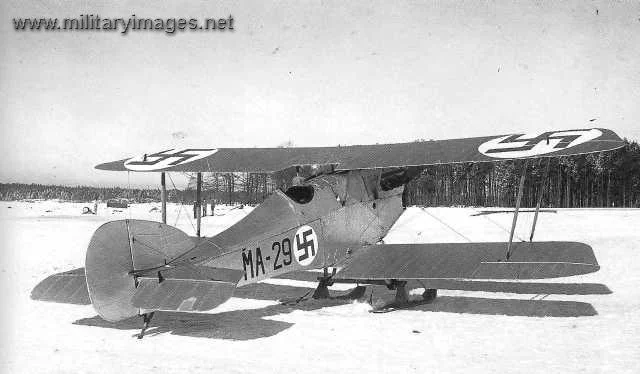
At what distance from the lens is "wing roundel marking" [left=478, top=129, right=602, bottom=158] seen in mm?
6727

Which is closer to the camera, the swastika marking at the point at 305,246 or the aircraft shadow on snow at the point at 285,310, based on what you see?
the aircraft shadow on snow at the point at 285,310

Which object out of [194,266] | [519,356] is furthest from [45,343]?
[519,356]

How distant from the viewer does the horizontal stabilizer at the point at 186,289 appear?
214 inches

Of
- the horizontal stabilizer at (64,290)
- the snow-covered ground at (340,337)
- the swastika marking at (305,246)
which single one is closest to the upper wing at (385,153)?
the swastika marking at (305,246)

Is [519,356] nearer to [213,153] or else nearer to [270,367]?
[270,367]

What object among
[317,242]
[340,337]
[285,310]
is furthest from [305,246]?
[340,337]

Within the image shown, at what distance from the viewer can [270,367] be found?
5184 millimetres

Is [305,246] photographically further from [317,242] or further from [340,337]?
[340,337]

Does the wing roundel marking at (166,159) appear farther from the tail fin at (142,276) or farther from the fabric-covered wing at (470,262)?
the fabric-covered wing at (470,262)

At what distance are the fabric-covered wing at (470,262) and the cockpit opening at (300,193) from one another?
1196 mm

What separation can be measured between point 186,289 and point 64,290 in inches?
79.0

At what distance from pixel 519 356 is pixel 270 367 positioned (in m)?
2.54

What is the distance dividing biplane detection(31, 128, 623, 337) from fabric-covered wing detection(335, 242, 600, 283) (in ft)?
0.05

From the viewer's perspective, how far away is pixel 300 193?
8062 mm
